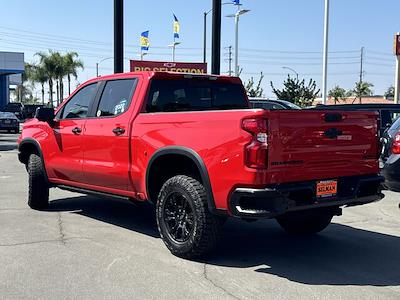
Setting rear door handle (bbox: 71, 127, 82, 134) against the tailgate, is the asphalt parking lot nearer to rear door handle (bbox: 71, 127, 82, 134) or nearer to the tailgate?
the tailgate

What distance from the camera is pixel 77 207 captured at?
8695 millimetres

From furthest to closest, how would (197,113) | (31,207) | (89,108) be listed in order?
(31,207), (89,108), (197,113)

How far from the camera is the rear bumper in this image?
489 centimetres

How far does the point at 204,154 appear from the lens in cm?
531

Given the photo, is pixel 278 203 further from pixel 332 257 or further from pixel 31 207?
pixel 31 207

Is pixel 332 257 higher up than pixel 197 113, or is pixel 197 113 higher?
pixel 197 113

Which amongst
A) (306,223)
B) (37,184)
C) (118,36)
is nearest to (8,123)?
(118,36)

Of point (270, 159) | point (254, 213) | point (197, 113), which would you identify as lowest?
point (254, 213)

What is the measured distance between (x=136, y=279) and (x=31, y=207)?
3990 mm

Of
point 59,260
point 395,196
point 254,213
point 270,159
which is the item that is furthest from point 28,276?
point 395,196

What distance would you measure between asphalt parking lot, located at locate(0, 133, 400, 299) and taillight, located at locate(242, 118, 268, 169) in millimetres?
1118

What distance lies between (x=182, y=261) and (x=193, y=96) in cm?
225

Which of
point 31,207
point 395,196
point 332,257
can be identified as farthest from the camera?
point 395,196

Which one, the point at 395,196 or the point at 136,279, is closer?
the point at 136,279
